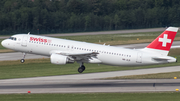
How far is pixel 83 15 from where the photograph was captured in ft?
496

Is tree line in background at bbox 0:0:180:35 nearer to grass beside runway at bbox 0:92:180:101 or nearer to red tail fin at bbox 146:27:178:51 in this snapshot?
red tail fin at bbox 146:27:178:51

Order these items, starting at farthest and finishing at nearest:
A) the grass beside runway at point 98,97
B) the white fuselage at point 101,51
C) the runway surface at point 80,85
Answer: the white fuselage at point 101,51 → the runway surface at point 80,85 → the grass beside runway at point 98,97

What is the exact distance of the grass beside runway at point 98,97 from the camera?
1357 inches

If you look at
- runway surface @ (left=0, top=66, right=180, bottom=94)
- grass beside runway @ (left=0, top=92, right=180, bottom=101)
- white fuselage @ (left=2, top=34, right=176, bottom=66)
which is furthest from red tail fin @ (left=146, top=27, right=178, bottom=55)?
grass beside runway @ (left=0, top=92, right=180, bottom=101)

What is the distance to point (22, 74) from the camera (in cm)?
5353

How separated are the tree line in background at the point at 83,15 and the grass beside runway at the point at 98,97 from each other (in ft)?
310

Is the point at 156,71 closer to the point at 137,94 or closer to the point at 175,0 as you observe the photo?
the point at 137,94

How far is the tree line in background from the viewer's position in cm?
13412

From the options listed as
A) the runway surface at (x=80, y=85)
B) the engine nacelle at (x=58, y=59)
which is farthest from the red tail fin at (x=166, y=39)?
the engine nacelle at (x=58, y=59)

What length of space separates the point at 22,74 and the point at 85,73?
11181mm

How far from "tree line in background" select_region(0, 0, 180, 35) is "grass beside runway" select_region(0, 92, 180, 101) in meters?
94.6

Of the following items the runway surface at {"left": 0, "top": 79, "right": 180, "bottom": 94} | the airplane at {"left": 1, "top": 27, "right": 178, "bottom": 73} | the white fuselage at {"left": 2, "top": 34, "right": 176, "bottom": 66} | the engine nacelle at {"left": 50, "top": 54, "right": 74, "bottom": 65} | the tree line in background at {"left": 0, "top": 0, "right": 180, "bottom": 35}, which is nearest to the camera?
the runway surface at {"left": 0, "top": 79, "right": 180, "bottom": 94}

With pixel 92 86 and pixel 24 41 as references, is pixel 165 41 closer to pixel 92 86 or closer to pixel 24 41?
pixel 92 86

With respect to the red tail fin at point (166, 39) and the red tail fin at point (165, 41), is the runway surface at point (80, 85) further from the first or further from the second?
the red tail fin at point (166, 39)
